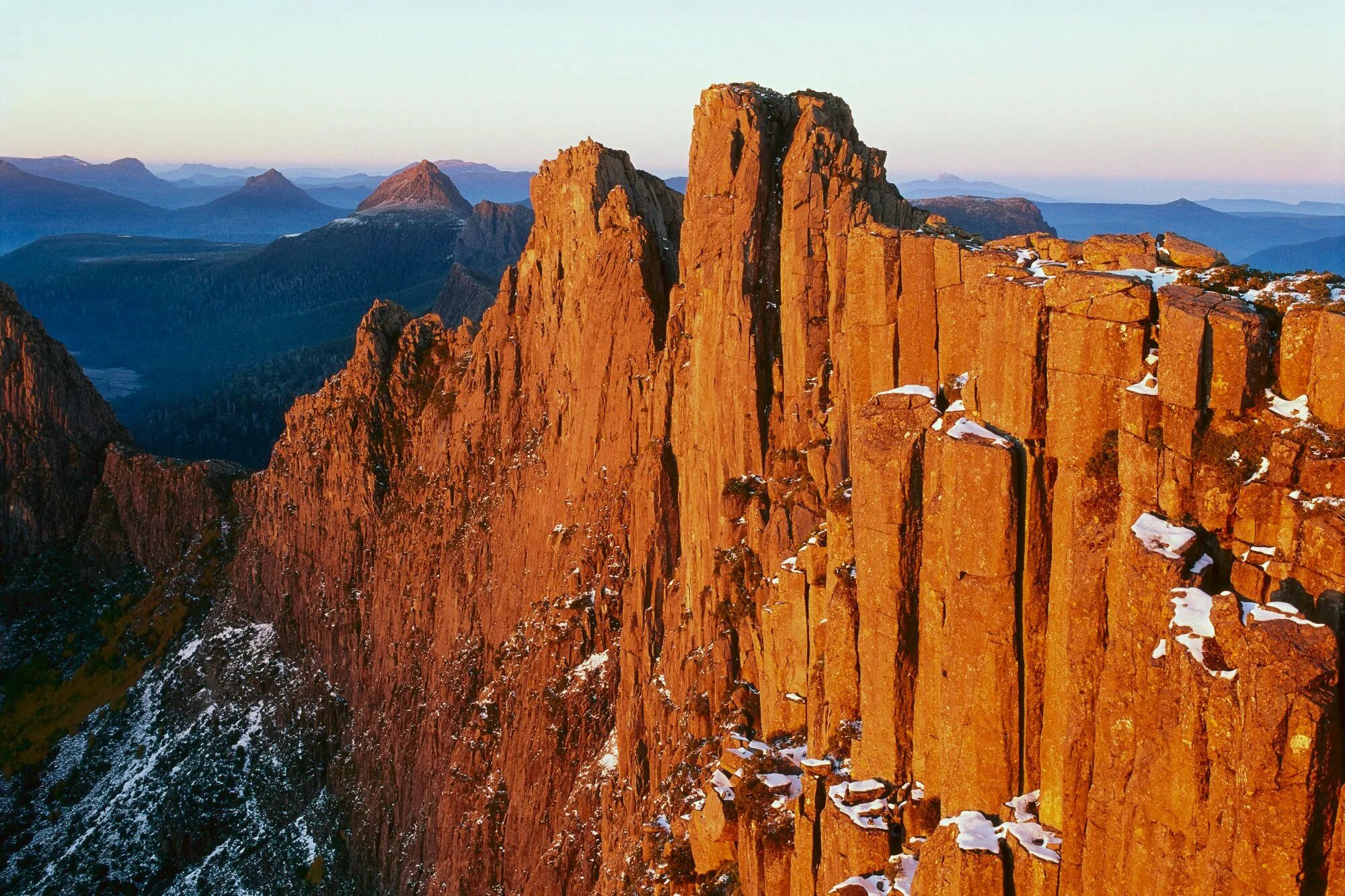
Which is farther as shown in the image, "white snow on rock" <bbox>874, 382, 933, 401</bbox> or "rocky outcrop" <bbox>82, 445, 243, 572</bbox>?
"rocky outcrop" <bbox>82, 445, 243, 572</bbox>

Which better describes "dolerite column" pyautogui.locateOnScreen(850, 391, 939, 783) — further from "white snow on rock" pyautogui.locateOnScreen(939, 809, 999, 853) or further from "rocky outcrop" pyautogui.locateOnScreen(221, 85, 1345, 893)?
"white snow on rock" pyautogui.locateOnScreen(939, 809, 999, 853)

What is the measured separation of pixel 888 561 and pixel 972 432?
17.9 feet

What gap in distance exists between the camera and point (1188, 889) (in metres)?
22.7

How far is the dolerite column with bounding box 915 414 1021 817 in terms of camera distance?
1115 inches

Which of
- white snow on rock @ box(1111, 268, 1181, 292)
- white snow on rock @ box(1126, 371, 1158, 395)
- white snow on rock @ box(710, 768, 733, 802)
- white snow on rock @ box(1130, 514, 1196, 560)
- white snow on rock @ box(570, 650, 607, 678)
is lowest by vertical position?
white snow on rock @ box(570, 650, 607, 678)

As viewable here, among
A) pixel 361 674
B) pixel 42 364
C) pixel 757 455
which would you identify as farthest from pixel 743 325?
pixel 42 364

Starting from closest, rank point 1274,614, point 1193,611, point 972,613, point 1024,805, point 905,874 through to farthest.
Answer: point 1274,614
point 1193,611
point 1024,805
point 972,613
point 905,874

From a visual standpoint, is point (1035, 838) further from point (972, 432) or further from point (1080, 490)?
point (972, 432)

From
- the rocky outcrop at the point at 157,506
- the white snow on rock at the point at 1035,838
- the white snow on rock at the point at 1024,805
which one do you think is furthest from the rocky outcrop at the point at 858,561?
the rocky outcrop at the point at 157,506

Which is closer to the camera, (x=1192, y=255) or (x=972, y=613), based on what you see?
(x=972, y=613)

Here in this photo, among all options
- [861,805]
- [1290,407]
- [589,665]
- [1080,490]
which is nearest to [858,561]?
[861,805]

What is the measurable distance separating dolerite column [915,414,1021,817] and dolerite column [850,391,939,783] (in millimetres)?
973

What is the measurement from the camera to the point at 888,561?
3194 centimetres

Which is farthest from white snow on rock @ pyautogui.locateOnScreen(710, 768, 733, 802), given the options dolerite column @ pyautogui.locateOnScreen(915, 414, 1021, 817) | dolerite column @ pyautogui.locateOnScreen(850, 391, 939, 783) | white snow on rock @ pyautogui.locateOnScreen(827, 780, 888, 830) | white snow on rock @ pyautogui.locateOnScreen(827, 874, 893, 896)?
dolerite column @ pyautogui.locateOnScreen(915, 414, 1021, 817)
